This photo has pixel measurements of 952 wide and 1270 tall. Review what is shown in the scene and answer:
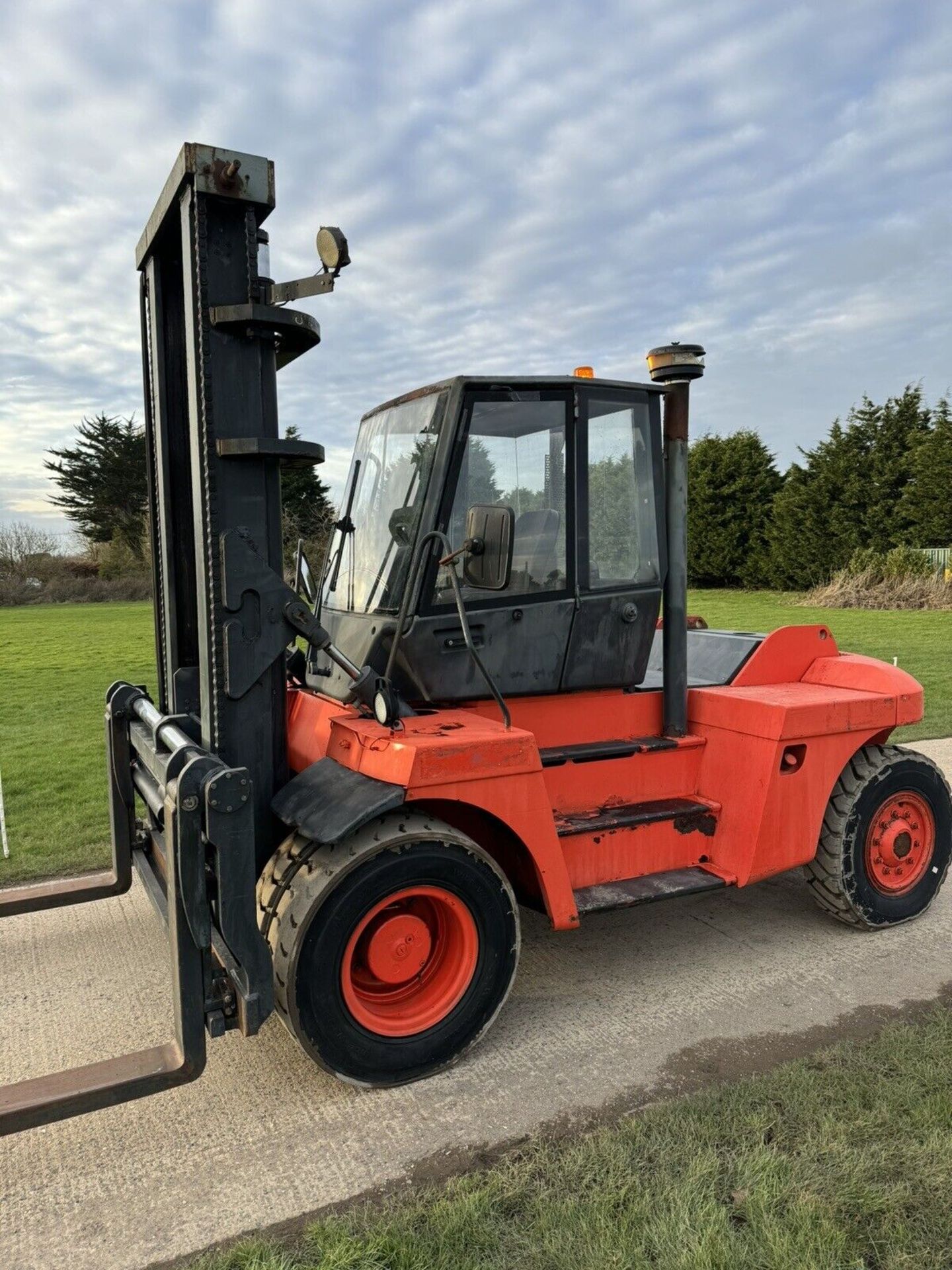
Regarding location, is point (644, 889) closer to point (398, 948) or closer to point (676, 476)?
point (398, 948)

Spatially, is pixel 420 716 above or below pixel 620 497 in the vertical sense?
below

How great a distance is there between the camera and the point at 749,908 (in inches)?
197

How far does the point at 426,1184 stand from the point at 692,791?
228 cm

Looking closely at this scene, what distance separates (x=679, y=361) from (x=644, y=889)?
7.74 ft

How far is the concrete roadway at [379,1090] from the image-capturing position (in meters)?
2.75

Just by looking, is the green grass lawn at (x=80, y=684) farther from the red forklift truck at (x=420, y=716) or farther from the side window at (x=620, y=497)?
Result: the side window at (x=620, y=497)

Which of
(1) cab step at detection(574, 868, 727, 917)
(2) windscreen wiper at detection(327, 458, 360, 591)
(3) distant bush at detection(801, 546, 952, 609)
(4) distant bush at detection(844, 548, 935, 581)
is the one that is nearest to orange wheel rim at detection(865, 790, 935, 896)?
(1) cab step at detection(574, 868, 727, 917)

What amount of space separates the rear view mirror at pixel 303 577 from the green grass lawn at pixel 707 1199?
2566 millimetres

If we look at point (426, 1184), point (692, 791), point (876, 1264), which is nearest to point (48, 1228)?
point (426, 1184)

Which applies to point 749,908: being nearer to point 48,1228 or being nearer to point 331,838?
point 331,838

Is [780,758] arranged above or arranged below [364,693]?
below

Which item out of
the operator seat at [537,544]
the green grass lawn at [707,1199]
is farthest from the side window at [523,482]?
the green grass lawn at [707,1199]

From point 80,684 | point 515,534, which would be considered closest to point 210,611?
point 515,534

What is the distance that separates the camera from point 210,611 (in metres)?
3.30
